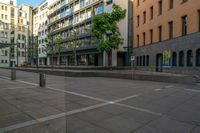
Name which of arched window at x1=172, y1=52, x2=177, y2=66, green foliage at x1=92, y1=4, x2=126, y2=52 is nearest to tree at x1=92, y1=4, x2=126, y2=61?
green foliage at x1=92, y1=4, x2=126, y2=52

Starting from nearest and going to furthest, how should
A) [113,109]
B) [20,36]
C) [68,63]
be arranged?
[113,109], [68,63], [20,36]

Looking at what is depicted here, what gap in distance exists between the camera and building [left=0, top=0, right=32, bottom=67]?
3374 inches

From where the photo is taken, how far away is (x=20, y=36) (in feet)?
306

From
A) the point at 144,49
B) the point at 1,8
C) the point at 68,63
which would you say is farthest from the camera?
the point at 1,8

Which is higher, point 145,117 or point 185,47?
point 185,47

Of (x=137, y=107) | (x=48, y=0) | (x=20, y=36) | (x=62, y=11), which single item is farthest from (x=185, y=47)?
(x=20, y=36)

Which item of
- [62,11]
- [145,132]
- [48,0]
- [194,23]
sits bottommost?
[145,132]

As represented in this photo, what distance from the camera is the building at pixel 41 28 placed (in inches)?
2929

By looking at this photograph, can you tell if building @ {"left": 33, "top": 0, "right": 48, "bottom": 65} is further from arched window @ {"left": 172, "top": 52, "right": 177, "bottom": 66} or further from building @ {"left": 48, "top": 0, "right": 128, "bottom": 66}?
arched window @ {"left": 172, "top": 52, "right": 177, "bottom": 66}

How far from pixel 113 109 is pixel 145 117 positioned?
1434 mm

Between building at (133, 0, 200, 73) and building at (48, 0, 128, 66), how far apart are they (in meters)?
5.75

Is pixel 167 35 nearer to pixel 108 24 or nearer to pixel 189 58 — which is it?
pixel 189 58

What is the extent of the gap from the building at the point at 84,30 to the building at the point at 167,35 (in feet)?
18.9

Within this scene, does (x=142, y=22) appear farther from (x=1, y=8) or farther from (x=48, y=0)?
(x=1, y=8)
